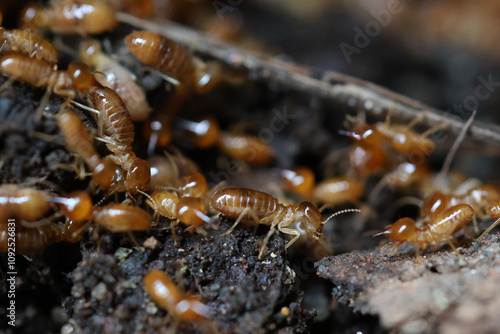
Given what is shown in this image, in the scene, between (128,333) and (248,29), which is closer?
(128,333)

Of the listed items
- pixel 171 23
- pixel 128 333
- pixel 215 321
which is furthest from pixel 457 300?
pixel 171 23

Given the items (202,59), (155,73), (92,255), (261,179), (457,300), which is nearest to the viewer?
(457,300)

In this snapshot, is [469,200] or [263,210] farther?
[469,200]

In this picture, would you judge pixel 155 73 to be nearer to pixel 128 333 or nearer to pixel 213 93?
pixel 213 93

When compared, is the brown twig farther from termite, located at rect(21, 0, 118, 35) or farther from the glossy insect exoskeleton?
the glossy insect exoskeleton

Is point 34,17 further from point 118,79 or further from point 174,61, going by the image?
point 174,61

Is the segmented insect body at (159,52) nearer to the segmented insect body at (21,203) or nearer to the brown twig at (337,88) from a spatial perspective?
the brown twig at (337,88)

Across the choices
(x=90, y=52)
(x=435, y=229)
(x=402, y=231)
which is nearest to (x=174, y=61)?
(x=90, y=52)
